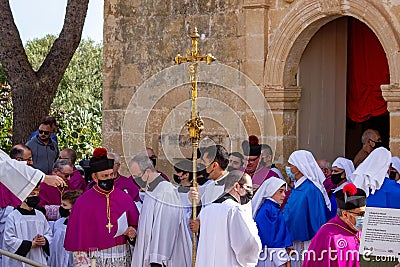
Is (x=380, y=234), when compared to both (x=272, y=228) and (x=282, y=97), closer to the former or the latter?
(x=272, y=228)

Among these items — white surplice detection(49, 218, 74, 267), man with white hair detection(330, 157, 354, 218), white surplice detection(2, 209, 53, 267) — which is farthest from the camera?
man with white hair detection(330, 157, 354, 218)

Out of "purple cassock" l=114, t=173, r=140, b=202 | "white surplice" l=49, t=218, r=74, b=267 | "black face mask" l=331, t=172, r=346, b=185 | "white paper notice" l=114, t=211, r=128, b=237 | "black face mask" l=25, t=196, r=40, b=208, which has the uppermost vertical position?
"black face mask" l=331, t=172, r=346, b=185

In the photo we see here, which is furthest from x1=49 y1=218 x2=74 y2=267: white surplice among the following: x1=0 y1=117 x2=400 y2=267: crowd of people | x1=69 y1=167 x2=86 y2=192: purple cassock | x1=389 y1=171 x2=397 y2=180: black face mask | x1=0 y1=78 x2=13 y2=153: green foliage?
x1=0 y1=78 x2=13 y2=153: green foliage

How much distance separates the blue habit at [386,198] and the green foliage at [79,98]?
11.9 m

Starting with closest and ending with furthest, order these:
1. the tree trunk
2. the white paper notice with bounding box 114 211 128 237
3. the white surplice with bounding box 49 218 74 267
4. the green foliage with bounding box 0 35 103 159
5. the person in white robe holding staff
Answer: the person in white robe holding staff
the white paper notice with bounding box 114 211 128 237
the white surplice with bounding box 49 218 74 267
the tree trunk
the green foliage with bounding box 0 35 103 159

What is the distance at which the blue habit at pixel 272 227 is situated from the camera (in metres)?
8.87

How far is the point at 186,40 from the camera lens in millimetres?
A: 12820

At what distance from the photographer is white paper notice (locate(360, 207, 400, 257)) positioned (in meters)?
6.86

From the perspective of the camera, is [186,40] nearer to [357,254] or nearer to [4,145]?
[357,254]

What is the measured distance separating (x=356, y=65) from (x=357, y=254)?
651 centimetres

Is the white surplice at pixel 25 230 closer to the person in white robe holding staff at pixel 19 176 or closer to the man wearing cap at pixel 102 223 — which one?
the man wearing cap at pixel 102 223

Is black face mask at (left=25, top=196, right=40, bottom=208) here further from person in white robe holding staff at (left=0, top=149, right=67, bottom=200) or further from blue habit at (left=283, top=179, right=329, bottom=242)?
blue habit at (left=283, top=179, right=329, bottom=242)

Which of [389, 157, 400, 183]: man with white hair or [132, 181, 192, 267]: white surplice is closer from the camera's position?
[132, 181, 192, 267]: white surplice

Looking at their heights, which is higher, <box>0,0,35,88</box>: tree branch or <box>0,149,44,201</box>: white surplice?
<box>0,0,35,88</box>: tree branch
